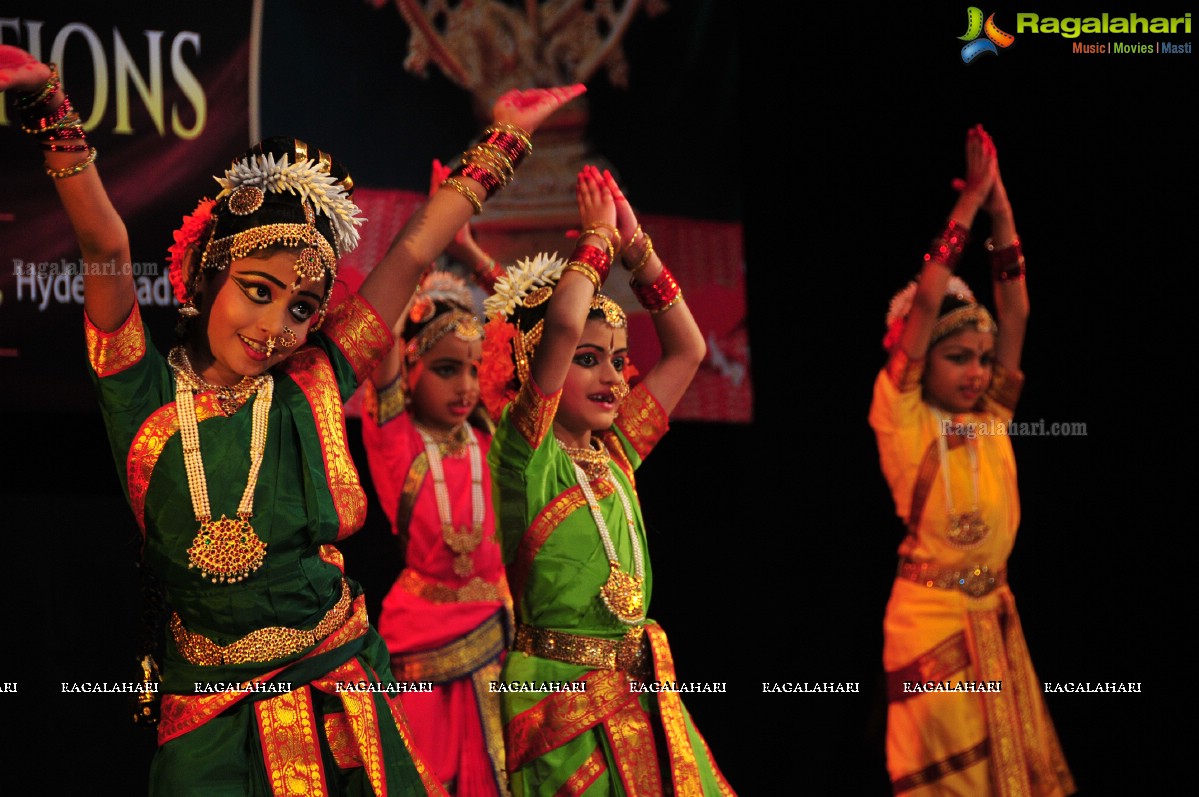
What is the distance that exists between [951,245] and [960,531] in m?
0.84

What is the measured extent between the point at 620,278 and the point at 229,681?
2.31 metres

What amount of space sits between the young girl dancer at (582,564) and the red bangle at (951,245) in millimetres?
1177

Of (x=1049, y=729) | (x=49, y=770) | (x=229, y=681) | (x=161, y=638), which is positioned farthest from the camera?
(x=1049, y=729)

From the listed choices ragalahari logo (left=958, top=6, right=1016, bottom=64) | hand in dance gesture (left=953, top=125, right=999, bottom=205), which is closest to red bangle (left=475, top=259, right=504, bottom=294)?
hand in dance gesture (left=953, top=125, right=999, bottom=205)

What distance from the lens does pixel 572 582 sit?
2.97 meters

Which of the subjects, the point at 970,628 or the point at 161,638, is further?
the point at 970,628

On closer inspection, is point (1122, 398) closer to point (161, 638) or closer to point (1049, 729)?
point (1049, 729)

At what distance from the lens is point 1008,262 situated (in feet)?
13.6

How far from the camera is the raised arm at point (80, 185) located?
7.09ft

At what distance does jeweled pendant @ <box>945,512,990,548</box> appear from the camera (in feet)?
13.5

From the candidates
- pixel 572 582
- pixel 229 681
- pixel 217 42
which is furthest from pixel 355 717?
pixel 217 42

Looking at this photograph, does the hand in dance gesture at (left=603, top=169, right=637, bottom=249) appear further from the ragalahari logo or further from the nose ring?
the ragalahari logo

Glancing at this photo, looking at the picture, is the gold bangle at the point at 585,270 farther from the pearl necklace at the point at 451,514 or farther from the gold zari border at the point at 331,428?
the pearl necklace at the point at 451,514

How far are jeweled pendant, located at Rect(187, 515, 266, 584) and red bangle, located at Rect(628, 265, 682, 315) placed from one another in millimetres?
1264
